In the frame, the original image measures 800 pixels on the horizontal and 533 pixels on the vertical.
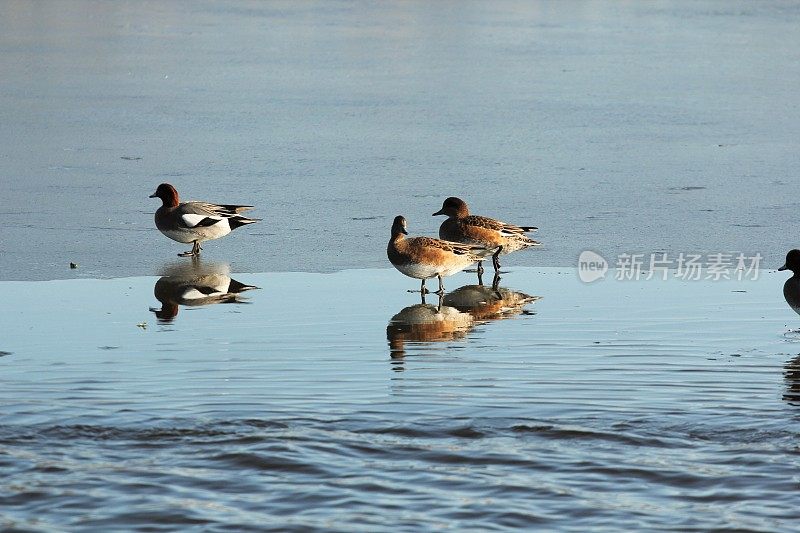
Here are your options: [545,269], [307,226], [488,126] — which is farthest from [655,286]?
[488,126]

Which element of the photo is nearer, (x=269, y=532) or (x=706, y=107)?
(x=269, y=532)

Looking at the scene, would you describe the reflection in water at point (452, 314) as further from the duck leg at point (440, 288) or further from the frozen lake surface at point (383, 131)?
the frozen lake surface at point (383, 131)

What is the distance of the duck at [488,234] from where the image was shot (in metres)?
9.46

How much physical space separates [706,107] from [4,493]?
11.6 meters

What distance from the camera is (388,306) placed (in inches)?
330

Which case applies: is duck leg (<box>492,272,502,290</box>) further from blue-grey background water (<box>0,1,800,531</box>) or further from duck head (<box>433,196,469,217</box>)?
duck head (<box>433,196,469,217</box>)

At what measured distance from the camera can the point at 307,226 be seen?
1035 centimetres

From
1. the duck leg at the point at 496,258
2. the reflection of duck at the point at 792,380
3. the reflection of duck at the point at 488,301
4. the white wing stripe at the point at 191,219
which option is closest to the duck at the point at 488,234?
the duck leg at the point at 496,258

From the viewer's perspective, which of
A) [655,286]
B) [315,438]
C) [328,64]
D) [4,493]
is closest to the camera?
[4,493]

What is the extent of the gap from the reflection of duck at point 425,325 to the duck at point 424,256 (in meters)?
0.30

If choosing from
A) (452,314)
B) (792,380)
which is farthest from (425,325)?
(792,380)

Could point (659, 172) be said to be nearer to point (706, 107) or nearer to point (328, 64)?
point (706, 107)

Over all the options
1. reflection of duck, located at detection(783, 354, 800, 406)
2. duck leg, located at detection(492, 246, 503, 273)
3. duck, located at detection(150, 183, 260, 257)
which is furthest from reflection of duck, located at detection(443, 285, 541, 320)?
duck, located at detection(150, 183, 260, 257)

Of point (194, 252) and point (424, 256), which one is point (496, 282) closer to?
point (424, 256)
